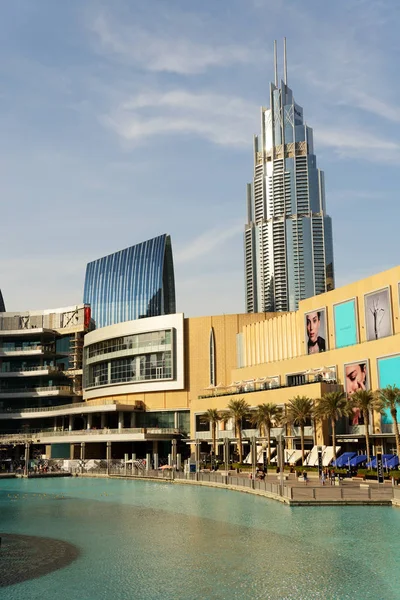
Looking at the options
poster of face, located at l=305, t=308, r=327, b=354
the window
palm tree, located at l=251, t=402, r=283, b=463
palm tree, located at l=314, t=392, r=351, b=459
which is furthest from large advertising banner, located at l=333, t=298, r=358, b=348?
palm tree, located at l=251, t=402, r=283, b=463

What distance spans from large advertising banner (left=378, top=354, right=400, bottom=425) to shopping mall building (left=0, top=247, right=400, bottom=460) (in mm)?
148

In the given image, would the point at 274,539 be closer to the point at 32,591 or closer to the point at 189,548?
the point at 189,548

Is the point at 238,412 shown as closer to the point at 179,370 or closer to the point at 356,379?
the point at 356,379

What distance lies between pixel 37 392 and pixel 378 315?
79.7 meters

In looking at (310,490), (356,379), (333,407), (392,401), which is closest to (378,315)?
(356,379)

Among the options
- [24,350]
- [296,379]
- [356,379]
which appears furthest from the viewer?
[24,350]

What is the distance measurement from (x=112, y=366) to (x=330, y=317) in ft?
164

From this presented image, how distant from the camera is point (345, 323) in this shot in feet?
278

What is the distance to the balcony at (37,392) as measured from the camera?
437 ft

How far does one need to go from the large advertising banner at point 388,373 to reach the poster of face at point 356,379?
8.43ft

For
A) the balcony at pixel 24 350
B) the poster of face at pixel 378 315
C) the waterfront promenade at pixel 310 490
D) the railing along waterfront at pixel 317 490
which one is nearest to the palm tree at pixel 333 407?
the waterfront promenade at pixel 310 490

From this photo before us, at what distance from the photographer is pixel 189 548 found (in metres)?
31.8

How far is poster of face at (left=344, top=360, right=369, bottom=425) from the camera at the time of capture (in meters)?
77.4

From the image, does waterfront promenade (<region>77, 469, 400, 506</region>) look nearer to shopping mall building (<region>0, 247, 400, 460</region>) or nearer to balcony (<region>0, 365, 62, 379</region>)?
shopping mall building (<region>0, 247, 400, 460</region>)
